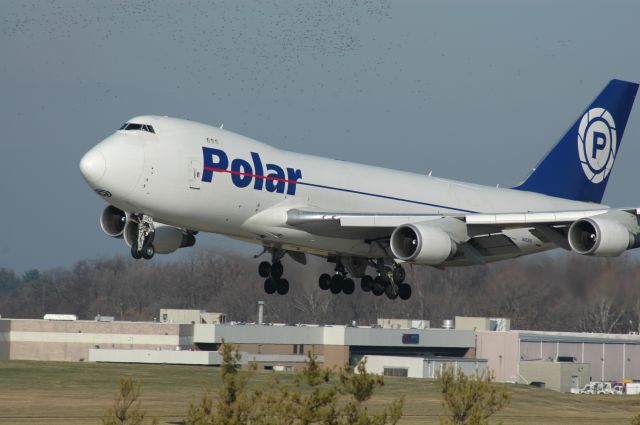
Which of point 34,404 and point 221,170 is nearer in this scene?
point 221,170

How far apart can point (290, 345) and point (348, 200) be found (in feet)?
191

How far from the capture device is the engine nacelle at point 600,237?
43906 mm

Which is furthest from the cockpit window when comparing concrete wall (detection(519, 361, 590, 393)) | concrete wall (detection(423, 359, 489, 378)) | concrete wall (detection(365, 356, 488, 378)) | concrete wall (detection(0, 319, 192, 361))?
concrete wall (detection(519, 361, 590, 393))

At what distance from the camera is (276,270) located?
49.2m

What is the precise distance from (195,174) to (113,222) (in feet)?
18.9

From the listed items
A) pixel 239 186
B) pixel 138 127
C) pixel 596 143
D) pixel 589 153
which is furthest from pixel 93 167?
pixel 596 143

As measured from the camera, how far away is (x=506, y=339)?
344ft

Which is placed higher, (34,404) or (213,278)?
(213,278)

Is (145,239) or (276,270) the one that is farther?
(276,270)

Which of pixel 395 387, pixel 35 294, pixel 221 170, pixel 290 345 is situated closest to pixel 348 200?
pixel 221 170

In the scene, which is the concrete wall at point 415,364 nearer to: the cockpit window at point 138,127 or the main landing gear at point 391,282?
the main landing gear at point 391,282

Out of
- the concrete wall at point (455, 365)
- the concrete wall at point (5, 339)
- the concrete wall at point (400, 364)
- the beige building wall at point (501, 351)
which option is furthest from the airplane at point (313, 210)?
the concrete wall at point (5, 339)

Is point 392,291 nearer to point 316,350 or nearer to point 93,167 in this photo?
point 93,167

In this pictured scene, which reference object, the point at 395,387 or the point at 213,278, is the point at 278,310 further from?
the point at 395,387
